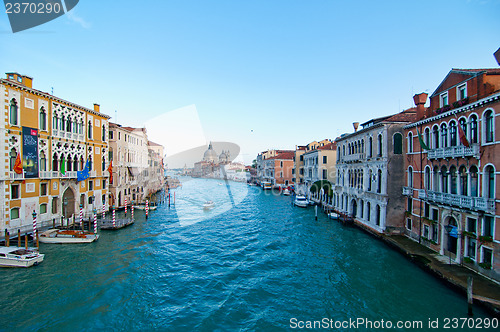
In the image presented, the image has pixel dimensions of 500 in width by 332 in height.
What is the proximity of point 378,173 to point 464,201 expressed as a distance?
25.9 feet

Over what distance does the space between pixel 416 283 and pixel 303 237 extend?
9.67 m

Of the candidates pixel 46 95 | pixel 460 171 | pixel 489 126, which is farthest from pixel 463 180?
pixel 46 95

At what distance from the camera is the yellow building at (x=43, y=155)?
1673 cm

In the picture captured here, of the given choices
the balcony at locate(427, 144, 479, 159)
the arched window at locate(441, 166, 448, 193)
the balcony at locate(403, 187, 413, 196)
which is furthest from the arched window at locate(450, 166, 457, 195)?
the balcony at locate(403, 187, 413, 196)

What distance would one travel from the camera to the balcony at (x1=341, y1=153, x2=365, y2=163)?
22.6 m

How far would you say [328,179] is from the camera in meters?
37.8

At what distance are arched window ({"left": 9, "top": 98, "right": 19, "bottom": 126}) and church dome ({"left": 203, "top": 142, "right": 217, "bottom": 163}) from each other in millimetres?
151923

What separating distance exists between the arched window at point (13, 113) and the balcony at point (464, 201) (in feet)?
88.7

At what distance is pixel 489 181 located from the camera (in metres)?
11.5

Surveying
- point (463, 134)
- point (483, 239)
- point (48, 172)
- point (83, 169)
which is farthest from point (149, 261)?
point (463, 134)

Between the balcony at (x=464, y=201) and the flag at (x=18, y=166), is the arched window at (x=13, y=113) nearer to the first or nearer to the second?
the flag at (x=18, y=166)

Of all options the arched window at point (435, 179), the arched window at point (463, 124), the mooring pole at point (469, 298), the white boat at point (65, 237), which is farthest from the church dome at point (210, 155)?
the mooring pole at point (469, 298)

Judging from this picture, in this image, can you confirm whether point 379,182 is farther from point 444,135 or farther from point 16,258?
point 16,258

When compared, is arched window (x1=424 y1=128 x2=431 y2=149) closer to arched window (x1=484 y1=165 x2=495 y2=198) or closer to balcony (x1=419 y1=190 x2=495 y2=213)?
balcony (x1=419 y1=190 x2=495 y2=213)
